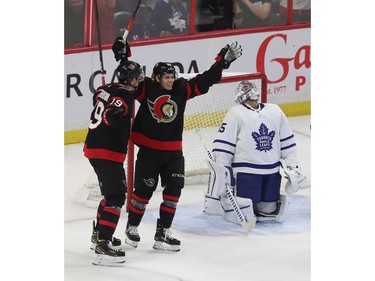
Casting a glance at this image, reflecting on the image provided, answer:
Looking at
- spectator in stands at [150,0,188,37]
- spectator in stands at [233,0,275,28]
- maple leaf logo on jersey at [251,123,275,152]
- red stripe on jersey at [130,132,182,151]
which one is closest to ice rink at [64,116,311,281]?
maple leaf logo on jersey at [251,123,275,152]

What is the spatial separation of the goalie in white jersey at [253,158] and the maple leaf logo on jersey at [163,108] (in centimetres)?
61

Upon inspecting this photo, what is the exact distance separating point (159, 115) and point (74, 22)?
2.52 m

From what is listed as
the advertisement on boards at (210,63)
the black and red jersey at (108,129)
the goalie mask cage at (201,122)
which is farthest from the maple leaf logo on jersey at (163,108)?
the advertisement on boards at (210,63)

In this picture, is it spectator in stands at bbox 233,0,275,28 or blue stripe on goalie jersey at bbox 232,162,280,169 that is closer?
blue stripe on goalie jersey at bbox 232,162,280,169

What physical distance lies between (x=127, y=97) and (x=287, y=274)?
3.67 feet

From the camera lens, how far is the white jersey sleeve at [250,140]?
7141 millimetres

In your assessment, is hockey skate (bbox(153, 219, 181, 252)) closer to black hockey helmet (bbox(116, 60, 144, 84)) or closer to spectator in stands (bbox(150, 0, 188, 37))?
black hockey helmet (bbox(116, 60, 144, 84))

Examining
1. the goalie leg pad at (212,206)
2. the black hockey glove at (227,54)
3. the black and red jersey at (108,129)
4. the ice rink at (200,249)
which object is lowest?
the ice rink at (200,249)

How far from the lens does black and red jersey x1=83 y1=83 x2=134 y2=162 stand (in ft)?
20.7

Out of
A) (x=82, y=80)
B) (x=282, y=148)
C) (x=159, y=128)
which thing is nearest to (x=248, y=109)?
(x=282, y=148)

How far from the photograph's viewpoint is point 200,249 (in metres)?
6.80

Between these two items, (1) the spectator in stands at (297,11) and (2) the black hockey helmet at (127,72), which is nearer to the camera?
(2) the black hockey helmet at (127,72)

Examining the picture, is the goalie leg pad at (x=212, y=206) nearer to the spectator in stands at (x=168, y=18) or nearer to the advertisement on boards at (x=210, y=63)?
the advertisement on boards at (x=210, y=63)

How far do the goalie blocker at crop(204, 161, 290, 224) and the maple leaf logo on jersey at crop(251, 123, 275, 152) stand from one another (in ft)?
0.67
